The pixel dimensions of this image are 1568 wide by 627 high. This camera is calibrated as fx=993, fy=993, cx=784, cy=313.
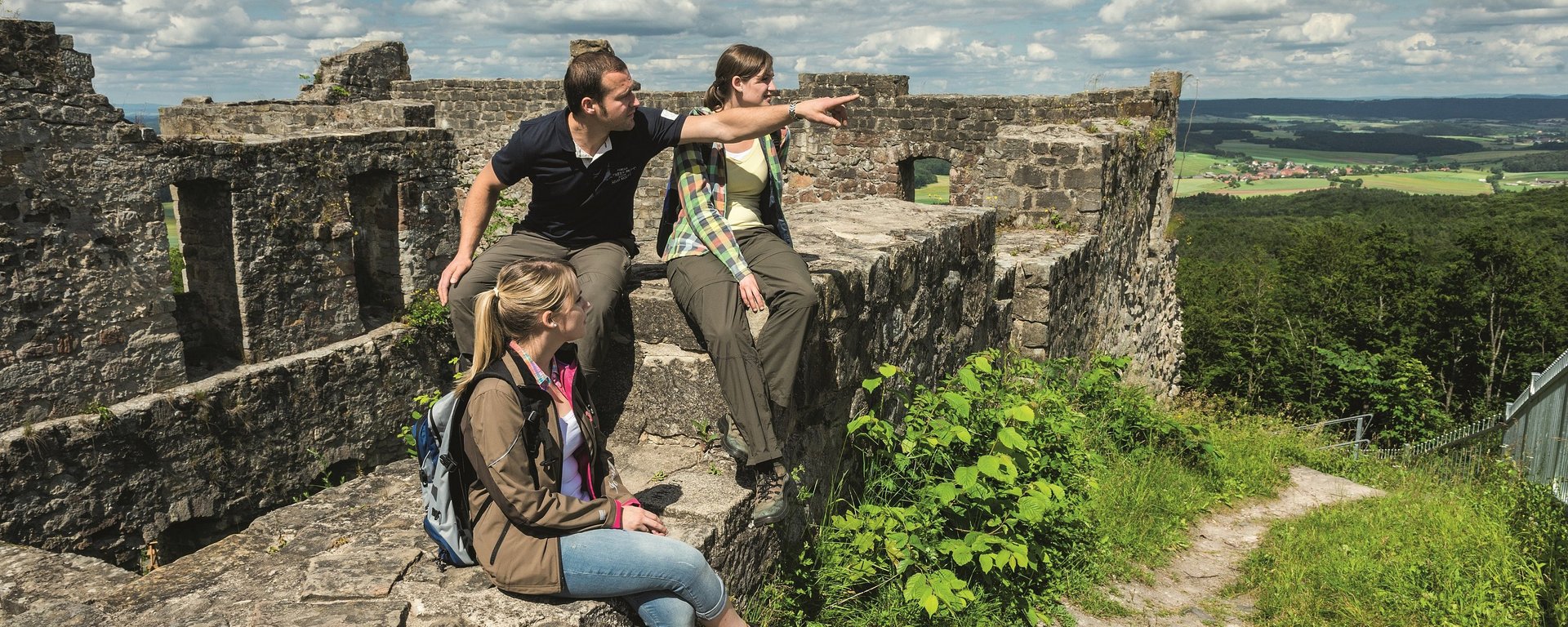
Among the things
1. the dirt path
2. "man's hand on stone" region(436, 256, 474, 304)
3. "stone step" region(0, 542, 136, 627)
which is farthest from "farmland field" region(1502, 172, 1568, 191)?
"stone step" region(0, 542, 136, 627)

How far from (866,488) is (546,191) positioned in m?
1.60

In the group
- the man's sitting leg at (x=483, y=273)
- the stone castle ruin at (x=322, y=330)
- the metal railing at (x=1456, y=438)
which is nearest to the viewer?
the stone castle ruin at (x=322, y=330)

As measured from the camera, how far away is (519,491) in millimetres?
2264

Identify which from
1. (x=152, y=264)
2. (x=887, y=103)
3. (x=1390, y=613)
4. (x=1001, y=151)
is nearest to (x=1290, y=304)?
(x=887, y=103)

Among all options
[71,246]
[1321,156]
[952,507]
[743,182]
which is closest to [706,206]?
[743,182]

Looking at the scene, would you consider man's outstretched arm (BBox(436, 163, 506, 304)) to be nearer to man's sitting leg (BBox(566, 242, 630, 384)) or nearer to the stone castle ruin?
man's sitting leg (BBox(566, 242, 630, 384))

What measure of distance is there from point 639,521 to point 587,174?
4.42 feet

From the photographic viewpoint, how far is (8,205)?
5.64 meters

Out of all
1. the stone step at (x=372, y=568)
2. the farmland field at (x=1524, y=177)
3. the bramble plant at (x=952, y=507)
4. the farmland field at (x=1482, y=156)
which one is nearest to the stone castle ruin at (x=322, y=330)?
the stone step at (x=372, y=568)

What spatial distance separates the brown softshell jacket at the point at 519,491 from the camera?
7.39 feet

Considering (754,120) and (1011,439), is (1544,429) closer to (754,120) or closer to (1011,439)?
(1011,439)

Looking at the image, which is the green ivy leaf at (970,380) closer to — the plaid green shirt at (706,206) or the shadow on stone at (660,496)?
the plaid green shirt at (706,206)

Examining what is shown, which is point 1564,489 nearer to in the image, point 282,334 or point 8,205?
point 282,334

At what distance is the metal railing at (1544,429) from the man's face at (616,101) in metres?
5.94
